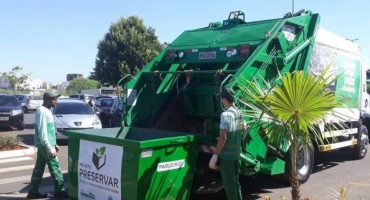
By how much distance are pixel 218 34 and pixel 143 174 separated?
12.0 feet

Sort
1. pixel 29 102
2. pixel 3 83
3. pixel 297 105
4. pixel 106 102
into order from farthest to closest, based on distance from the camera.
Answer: pixel 3 83 < pixel 29 102 < pixel 106 102 < pixel 297 105

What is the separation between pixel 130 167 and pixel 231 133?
1.29 metres

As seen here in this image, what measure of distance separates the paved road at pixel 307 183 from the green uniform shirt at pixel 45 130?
1137 millimetres

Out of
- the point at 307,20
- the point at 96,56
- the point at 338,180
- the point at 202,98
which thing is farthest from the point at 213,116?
the point at 96,56

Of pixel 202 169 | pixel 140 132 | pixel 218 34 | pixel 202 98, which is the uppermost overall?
pixel 218 34

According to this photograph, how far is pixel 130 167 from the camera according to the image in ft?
16.1

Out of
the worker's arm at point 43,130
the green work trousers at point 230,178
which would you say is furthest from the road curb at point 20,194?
the green work trousers at point 230,178

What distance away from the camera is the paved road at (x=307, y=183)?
6.98 meters

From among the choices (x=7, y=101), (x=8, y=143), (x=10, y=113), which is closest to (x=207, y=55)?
(x=8, y=143)

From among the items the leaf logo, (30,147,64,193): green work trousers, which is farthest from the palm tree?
(30,147,64,193): green work trousers

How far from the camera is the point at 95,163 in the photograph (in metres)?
5.39

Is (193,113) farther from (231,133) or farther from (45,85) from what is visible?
(45,85)

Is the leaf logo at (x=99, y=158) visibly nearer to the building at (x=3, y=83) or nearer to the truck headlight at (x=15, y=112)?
the truck headlight at (x=15, y=112)

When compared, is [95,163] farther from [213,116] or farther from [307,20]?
[307,20]
